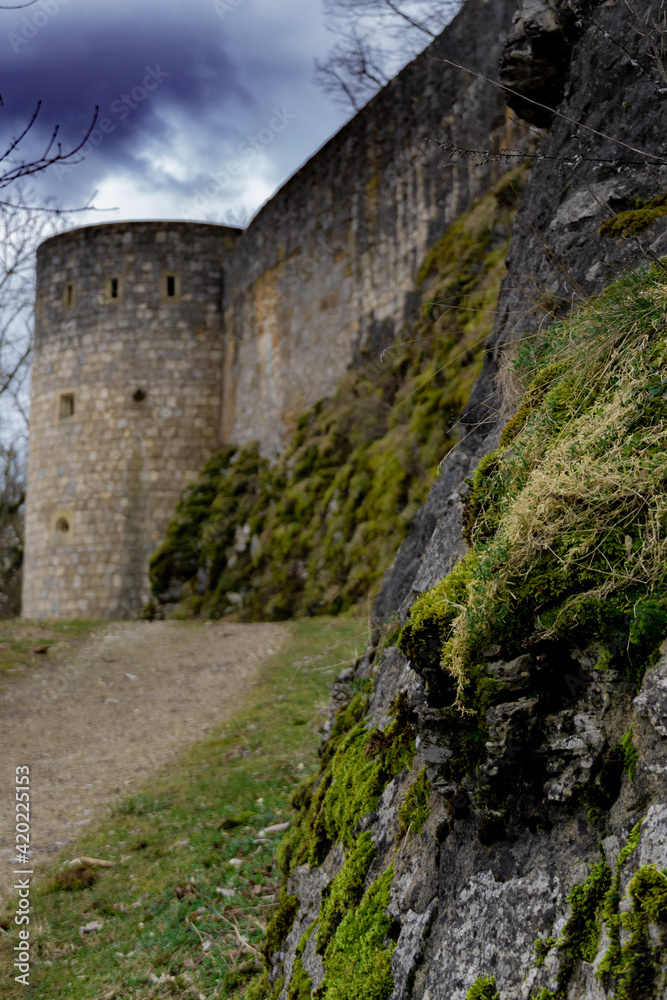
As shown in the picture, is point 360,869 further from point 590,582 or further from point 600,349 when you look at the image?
point 600,349

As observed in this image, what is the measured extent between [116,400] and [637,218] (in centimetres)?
1348

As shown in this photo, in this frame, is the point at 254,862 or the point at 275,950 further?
the point at 254,862

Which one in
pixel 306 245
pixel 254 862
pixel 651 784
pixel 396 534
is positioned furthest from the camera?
pixel 306 245

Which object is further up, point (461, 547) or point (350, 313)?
point (350, 313)

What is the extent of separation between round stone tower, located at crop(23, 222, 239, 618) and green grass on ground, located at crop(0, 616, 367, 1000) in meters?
9.78

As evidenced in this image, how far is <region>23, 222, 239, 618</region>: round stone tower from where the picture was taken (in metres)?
14.8

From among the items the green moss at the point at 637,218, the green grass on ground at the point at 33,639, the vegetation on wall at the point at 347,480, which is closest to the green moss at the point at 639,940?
the green moss at the point at 637,218

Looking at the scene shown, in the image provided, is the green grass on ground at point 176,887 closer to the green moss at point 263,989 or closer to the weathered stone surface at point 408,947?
the green moss at point 263,989

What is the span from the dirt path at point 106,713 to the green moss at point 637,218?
3938mm

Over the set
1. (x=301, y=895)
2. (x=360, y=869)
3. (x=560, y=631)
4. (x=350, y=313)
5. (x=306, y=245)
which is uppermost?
(x=306, y=245)

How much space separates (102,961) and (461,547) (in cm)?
226

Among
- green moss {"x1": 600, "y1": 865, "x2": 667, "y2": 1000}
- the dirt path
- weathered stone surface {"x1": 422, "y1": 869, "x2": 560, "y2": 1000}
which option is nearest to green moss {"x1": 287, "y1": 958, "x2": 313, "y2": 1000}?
weathered stone surface {"x1": 422, "y1": 869, "x2": 560, "y2": 1000}

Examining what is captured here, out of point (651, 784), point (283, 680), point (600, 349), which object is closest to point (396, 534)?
point (283, 680)

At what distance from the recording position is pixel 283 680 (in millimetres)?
7027
